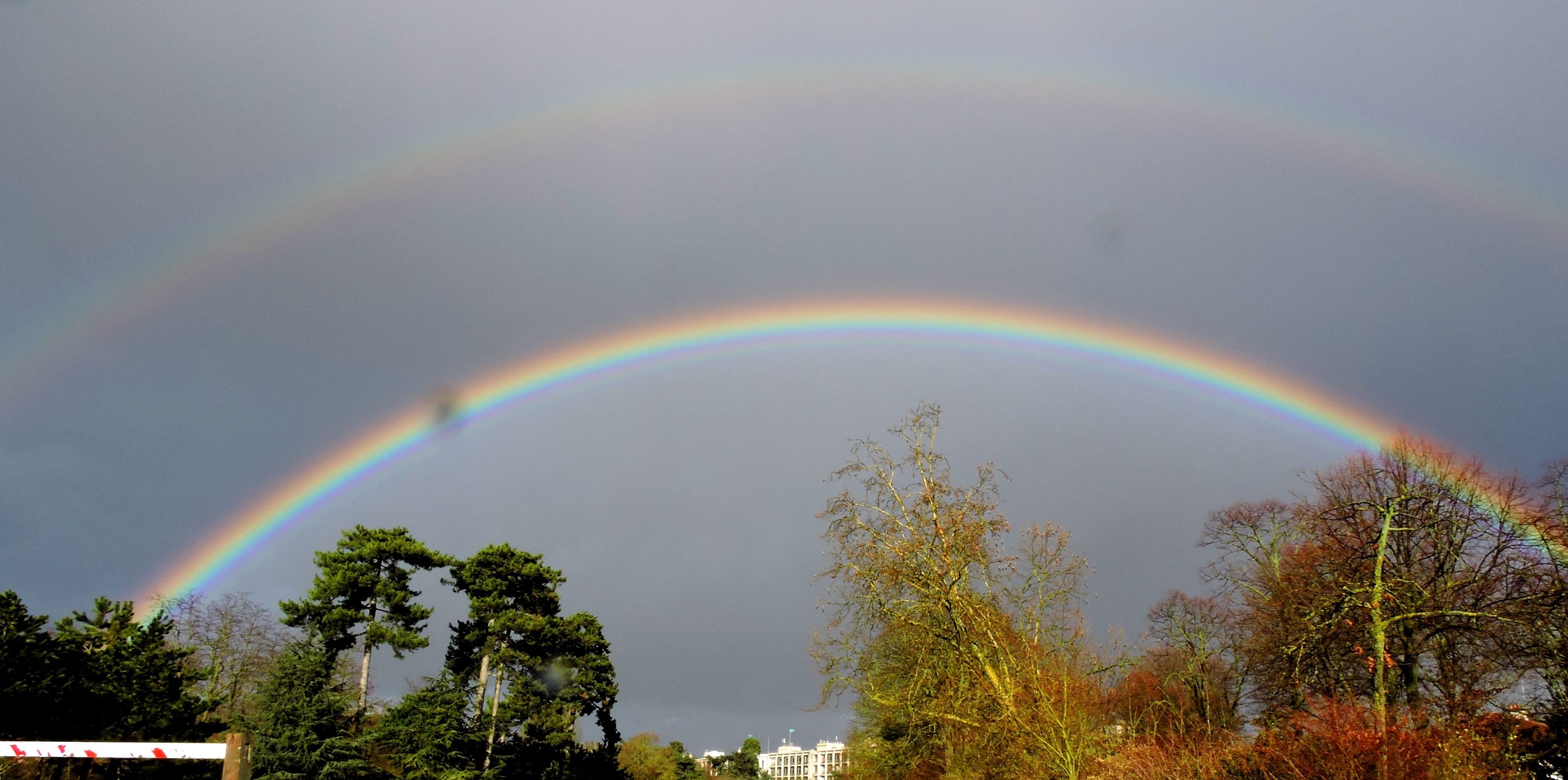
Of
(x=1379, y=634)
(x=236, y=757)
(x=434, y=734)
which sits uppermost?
(x=1379, y=634)

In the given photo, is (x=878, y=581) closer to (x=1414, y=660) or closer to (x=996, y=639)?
(x=996, y=639)

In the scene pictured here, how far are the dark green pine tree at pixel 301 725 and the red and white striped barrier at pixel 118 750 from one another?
60.7 ft

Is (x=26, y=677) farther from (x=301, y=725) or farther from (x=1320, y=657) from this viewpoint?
(x=1320, y=657)

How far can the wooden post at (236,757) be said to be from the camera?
603 inches

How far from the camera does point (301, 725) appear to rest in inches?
1328

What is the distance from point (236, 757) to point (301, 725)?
20973 millimetres

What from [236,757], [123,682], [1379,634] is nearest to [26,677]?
[123,682]

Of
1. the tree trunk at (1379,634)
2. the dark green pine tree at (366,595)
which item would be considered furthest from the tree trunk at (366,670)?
the tree trunk at (1379,634)

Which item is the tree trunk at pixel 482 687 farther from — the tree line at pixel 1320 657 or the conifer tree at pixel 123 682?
the tree line at pixel 1320 657

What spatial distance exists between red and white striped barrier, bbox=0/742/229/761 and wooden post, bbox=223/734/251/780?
0.08 m

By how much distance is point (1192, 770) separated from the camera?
13.5 m

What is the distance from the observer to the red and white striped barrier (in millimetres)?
15414

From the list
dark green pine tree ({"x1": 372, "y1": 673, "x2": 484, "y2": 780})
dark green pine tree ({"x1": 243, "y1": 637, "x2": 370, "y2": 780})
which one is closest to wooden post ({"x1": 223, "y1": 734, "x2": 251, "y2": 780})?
dark green pine tree ({"x1": 243, "y1": 637, "x2": 370, "y2": 780})

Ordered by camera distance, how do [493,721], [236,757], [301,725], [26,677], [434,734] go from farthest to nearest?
1. [493,721]
2. [434,734]
3. [301,725]
4. [26,677]
5. [236,757]
